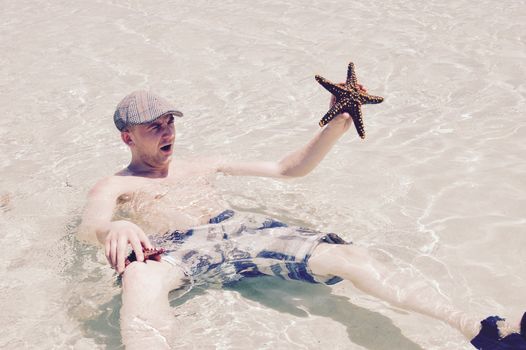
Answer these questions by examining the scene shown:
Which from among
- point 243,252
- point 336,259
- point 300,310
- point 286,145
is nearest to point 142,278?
point 243,252

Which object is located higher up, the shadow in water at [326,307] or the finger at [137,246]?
the finger at [137,246]

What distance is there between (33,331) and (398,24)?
7143mm

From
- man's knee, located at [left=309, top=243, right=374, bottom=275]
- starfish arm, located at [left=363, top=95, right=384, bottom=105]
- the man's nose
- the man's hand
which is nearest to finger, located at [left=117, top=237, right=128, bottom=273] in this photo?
the man's hand

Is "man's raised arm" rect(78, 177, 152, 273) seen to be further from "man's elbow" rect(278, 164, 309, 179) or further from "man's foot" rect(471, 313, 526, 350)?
"man's foot" rect(471, 313, 526, 350)

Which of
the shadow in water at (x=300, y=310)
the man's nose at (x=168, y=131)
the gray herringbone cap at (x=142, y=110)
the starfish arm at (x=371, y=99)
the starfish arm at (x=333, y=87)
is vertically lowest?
the shadow in water at (x=300, y=310)

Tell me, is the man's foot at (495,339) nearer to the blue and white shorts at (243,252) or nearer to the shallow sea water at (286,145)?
the shallow sea water at (286,145)

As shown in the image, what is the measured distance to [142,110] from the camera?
13.2 feet

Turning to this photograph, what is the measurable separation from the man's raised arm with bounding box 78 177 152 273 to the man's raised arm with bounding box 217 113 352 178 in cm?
89

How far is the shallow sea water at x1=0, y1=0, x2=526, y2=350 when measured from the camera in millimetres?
3505

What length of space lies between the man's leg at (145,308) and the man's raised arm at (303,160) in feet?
4.30

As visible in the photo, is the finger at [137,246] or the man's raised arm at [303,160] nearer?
the finger at [137,246]

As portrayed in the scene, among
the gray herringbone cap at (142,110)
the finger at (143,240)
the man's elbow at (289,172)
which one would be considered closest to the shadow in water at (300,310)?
the finger at (143,240)

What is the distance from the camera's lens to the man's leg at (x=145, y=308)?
2.98m

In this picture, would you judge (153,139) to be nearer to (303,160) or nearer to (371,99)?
(303,160)
